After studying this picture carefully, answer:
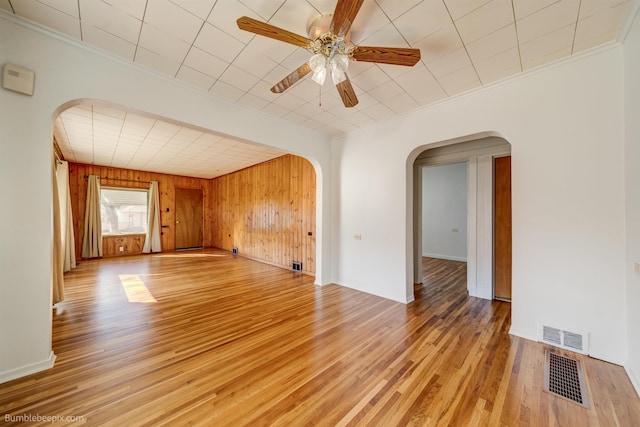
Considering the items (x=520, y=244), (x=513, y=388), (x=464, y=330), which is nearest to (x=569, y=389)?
(x=513, y=388)

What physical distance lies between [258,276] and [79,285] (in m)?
3.14

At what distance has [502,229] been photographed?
369cm

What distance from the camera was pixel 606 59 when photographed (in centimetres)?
214

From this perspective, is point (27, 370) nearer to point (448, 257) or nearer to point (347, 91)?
point (347, 91)

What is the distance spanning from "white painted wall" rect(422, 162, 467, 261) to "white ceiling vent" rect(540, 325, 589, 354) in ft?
15.2

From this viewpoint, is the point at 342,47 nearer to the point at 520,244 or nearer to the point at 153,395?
the point at 520,244

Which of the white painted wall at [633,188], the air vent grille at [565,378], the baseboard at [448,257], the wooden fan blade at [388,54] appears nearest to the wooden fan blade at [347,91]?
the wooden fan blade at [388,54]

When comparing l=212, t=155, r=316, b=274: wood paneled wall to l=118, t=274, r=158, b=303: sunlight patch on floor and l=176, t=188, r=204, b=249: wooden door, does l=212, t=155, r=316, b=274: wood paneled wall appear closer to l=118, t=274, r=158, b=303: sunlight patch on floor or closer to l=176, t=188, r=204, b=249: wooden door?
l=176, t=188, r=204, b=249: wooden door

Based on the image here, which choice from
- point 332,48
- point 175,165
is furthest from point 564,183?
point 175,165

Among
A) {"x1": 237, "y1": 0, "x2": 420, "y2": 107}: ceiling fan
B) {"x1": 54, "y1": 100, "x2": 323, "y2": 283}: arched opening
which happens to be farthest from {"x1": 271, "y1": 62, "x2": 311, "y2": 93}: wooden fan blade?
{"x1": 54, "y1": 100, "x2": 323, "y2": 283}: arched opening

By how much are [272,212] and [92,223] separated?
5345 mm

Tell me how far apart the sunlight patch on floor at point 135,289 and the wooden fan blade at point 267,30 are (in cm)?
385

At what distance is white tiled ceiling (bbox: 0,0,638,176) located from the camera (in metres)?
1.73

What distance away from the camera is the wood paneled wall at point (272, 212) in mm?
5336
